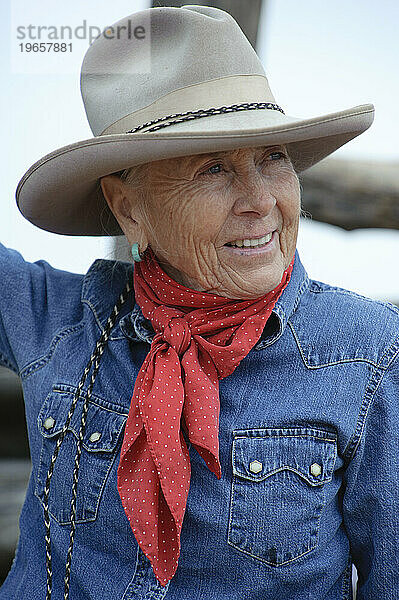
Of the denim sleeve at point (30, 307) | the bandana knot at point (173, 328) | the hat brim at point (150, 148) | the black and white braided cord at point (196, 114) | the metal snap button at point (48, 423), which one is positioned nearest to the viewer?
the hat brim at point (150, 148)

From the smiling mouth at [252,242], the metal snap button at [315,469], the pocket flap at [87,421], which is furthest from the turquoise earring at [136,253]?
the metal snap button at [315,469]

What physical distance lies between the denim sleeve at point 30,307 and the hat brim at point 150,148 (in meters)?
0.16

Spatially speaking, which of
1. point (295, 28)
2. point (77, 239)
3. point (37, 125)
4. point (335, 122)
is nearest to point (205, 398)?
point (335, 122)

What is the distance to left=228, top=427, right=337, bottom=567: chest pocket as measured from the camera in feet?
5.15

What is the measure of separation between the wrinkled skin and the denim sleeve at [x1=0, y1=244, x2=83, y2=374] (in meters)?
0.42

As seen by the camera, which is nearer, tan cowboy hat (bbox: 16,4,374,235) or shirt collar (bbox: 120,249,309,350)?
tan cowboy hat (bbox: 16,4,374,235)

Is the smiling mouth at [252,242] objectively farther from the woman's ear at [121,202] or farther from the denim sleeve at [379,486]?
the denim sleeve at [379,486]

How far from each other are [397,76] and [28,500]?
2.60 meters

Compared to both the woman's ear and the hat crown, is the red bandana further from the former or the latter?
the hat crown

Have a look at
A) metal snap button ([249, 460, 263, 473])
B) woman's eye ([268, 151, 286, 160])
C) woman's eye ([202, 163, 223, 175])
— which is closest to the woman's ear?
woman's eye ([202, 163, 223, 175])

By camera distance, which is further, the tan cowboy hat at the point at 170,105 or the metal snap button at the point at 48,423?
the metal snap button at the point at 48,423

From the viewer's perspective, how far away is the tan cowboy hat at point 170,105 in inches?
57.1

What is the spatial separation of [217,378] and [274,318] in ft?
0.62

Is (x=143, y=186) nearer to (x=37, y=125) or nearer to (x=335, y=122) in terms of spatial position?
(x=335, y=122)
